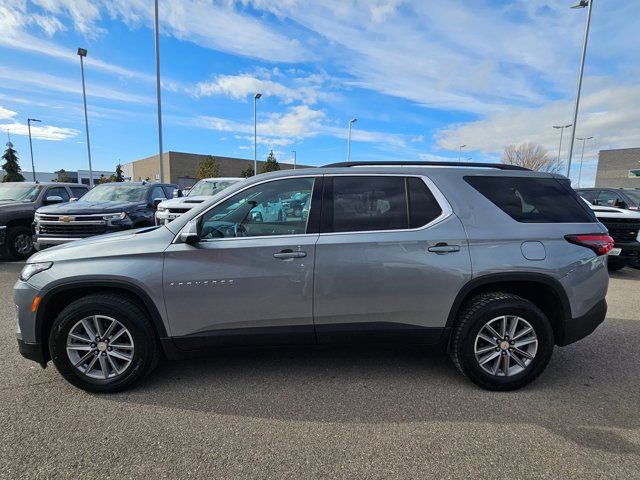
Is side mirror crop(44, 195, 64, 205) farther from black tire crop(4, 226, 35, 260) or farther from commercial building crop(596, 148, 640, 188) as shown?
commercial building crop(596, 148, 640, 188)

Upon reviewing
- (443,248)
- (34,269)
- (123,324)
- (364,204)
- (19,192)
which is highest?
(364,204)

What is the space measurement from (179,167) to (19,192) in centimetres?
5746

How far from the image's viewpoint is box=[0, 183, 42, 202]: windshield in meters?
9.57

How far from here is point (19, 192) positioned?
979 cm

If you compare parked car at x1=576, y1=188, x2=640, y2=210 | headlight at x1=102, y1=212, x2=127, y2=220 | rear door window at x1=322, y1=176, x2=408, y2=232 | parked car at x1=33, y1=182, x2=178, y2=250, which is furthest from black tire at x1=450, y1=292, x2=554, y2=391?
parked car at x1=576, y1=188, x2=640, y2=210

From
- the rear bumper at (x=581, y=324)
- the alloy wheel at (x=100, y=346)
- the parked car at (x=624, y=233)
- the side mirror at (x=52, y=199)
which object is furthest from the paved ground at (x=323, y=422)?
the side mirror at (x=52, y=199)

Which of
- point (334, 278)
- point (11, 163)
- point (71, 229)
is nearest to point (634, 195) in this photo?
point (334, 278)

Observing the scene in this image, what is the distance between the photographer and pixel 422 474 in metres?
Result: 2.36

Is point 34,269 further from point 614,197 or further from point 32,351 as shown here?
point 614,197

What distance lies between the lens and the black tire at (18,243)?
29.3ft

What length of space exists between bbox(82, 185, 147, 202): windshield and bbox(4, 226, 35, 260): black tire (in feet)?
4.95

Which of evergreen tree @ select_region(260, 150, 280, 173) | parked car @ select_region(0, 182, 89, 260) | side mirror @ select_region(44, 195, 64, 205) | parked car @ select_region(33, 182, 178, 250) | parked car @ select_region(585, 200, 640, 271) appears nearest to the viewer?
parked car @ select_region(33, 182, 178, 250)

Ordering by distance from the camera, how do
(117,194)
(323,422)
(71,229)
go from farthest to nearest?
(117,194) < (71,229) < (323,422)

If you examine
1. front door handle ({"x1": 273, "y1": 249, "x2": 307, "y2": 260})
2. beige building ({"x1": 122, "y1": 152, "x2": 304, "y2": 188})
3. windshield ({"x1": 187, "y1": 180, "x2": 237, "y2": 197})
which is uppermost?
beige building ({"x1": 122, "y1": 152, "x2": 304, "y2": 188})
